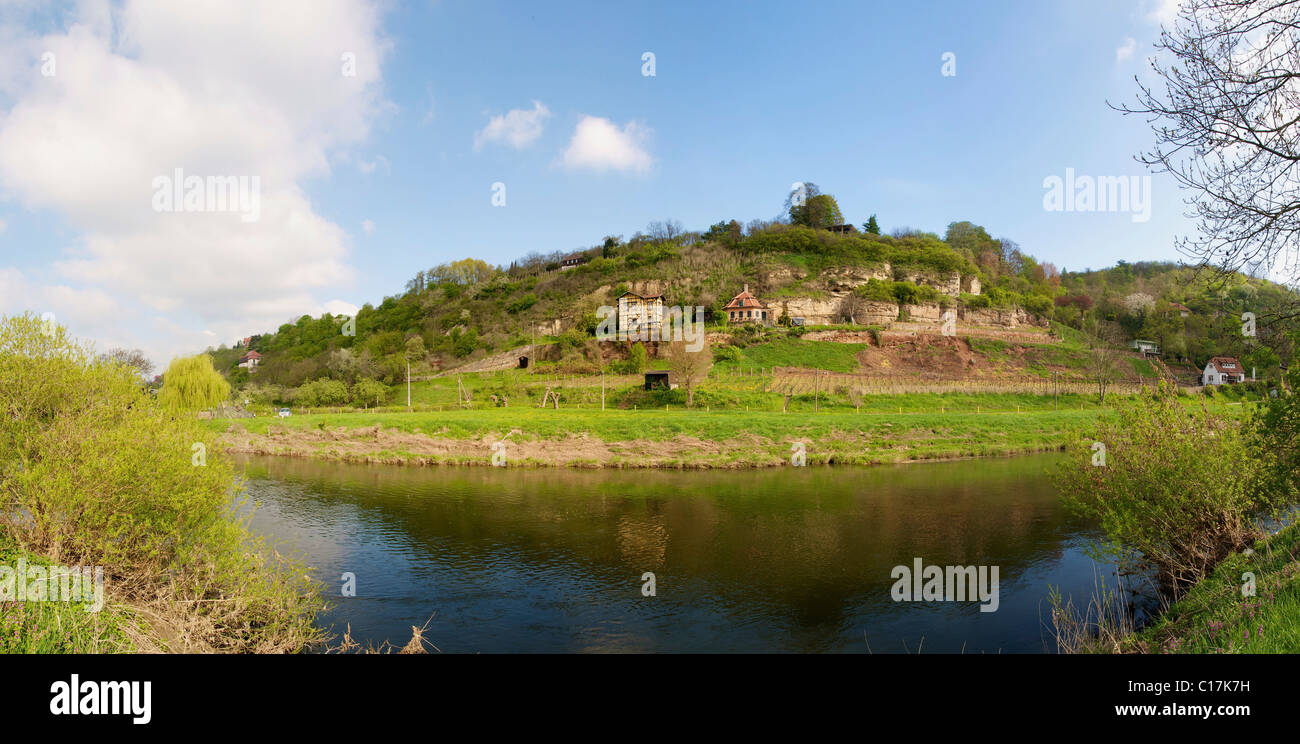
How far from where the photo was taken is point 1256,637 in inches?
252

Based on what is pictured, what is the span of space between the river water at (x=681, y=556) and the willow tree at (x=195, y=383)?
23381 mm

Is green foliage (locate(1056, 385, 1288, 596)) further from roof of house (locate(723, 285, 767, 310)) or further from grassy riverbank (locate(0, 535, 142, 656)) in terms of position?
roof of house (locate(723, 285, 767, 310))

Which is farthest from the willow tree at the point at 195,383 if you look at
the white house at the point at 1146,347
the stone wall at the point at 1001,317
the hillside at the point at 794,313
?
the white house at the point at 1146,347

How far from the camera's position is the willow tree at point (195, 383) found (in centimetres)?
4372

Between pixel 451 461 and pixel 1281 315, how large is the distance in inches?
1304

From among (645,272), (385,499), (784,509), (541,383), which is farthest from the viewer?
(645,272)

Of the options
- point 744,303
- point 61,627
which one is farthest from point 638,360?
point 61,627

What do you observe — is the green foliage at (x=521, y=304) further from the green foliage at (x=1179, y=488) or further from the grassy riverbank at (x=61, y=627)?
the green foliage at (x=1179, y=488)

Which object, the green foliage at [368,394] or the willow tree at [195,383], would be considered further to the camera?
the green foliage at [368,394]

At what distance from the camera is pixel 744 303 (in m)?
83.8

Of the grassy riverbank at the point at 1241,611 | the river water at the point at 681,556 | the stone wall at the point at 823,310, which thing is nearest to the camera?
the grassy riverbank at the point at 1241,611

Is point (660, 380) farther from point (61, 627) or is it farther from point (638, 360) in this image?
point (61, 627)
